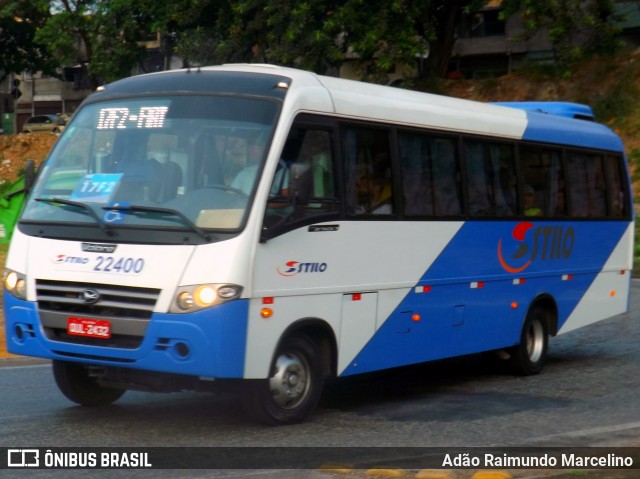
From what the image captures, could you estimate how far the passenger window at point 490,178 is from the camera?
11.6 metres

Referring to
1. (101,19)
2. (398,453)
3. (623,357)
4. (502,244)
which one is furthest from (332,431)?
(101,19)

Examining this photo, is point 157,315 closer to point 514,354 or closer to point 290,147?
point 290,147

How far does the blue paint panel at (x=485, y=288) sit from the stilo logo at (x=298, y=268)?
920 millimetres

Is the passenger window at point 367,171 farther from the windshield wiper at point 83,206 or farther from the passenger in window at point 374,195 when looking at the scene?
the windshield wiper at point 83,206

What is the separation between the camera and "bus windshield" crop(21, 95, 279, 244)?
860 cm

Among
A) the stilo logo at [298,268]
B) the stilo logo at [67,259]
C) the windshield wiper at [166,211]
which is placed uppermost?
the windshield wiper at [166,211]

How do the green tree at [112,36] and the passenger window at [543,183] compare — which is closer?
the passenger window at [543,183]

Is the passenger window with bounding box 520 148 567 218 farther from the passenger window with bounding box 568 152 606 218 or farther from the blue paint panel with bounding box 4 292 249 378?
the blue paint panel with bounding box 4 292 249 378

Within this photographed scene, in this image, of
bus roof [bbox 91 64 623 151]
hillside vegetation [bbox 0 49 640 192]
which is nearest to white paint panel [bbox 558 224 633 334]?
bus roof [bbox 91 64 623 151]

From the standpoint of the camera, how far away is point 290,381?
8.99 metres

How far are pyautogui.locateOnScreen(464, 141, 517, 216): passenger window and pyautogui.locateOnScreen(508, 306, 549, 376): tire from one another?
1288 mm

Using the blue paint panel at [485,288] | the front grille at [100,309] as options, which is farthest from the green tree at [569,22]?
the front grille at [100,309]

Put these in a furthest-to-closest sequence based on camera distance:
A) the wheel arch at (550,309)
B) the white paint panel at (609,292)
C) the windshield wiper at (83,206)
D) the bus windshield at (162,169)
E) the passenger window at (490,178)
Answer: the white paint panel at (609,292)
the wheel arch at (550,309)
the passenger window at (490,178)
the windshield wiper at (83,206)
the bus windshield at (162,169)

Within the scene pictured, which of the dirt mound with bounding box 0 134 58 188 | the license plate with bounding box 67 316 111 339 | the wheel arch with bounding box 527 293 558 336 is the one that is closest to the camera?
the license plate with bounding box 67 316 111 339
